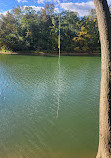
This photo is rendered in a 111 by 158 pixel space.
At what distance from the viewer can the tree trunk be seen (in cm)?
229

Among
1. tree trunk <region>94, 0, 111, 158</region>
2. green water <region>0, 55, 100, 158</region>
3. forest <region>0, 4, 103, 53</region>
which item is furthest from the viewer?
forest <region>0, 4, 103, 53</region>

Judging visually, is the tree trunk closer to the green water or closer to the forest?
the green water

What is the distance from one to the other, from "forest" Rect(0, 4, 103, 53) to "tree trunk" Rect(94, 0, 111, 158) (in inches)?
1168

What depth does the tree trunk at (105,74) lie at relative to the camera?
2.29 meters

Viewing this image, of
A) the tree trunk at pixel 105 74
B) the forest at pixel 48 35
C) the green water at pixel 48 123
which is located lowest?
the green water at pixel 48 123

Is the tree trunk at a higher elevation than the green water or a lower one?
higher

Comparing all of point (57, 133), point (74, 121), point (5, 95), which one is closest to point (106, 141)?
point (57, 133)

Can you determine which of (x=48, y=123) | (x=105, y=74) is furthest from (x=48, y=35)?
(x=105, y=74)

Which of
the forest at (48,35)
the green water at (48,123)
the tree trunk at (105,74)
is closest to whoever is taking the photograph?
the tree trunk at (105,74)

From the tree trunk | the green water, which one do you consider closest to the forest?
the green water

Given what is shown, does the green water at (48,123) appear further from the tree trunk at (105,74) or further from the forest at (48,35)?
the forest at (48,35)

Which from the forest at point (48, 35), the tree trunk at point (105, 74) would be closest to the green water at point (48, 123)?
the tree trunk at point (105, 74)

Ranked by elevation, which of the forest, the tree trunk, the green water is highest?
the forest

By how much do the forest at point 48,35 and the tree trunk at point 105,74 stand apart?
29664 mm
